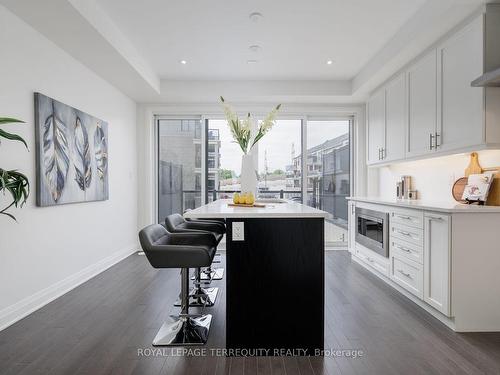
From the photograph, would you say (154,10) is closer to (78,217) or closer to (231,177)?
(78,217)

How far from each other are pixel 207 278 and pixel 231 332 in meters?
1.59

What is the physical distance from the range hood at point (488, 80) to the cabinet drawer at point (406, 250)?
1.42 meters

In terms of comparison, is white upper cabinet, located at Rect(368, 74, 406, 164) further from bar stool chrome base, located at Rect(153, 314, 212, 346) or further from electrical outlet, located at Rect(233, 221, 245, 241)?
bar stool chrome base, located at Rect(153, 314, 212, 346)

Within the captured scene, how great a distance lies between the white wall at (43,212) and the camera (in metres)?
2.56

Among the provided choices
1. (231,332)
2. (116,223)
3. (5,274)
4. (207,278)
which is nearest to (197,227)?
(207,278)

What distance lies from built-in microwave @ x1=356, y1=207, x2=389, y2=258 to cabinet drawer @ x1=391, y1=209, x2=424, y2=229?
179 mm

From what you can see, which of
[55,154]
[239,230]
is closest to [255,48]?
[55,154]

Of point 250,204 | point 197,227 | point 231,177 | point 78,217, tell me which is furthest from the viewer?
point 231,177

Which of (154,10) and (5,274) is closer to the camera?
(5,274)

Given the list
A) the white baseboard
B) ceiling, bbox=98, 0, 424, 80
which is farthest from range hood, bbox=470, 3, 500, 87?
the white baseboard

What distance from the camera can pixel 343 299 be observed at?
3.10 meters

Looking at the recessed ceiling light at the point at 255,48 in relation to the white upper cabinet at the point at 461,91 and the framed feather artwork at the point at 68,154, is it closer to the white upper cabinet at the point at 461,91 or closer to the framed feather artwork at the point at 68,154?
the white upper cabinet at the point at 461,91

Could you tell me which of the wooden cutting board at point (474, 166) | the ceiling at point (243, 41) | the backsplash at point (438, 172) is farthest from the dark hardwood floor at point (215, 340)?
→ the ceiling at point (243, 41)

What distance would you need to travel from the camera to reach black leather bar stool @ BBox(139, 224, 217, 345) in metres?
2.04
